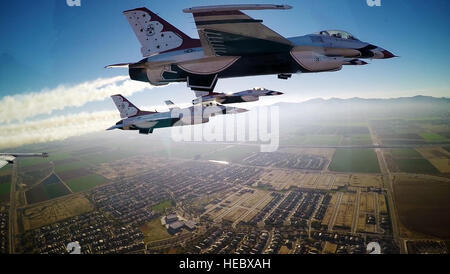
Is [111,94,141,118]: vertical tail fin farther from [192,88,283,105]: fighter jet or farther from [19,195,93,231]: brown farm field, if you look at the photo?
[19,195,93,231]: brown farm field

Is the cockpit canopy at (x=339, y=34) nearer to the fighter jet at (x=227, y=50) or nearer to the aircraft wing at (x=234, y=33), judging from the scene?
the fighter jet at (x=227, y=50)

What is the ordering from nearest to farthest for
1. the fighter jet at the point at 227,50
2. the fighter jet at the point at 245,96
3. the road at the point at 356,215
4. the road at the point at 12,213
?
1. the fighter jet at the point at 227,50
2. the fighter jet at the point at 245,96
3. the road at the point at 356,215
4. the road at the point at 12,213

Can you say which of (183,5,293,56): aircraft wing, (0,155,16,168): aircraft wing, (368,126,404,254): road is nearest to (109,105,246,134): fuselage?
(183,5,293,56): aircraft wing

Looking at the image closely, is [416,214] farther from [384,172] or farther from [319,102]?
[319,102]

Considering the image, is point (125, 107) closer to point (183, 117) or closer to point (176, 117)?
point (176, 117)

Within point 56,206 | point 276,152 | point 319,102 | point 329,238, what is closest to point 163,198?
point 56,206

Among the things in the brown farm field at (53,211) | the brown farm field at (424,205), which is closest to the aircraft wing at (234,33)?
the brown farm field at (424,205)
